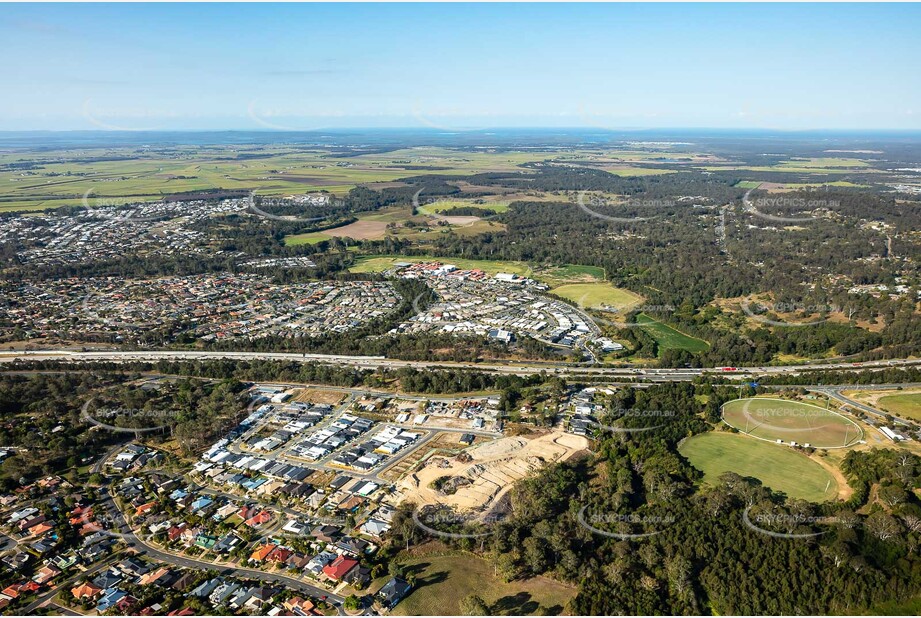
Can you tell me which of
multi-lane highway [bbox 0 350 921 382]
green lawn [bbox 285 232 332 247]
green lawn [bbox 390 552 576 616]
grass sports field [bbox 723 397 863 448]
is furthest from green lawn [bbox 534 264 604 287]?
green lawn [bbox 390 552 576 616]

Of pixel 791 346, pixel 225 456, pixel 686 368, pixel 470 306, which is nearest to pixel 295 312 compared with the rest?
pixel 470 306

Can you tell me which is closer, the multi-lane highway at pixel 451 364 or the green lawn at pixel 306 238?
the multi-lane highway at pixel 451 364

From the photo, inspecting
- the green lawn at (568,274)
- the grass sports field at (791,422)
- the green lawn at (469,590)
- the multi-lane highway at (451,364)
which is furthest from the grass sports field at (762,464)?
the green lawn at (568,274)

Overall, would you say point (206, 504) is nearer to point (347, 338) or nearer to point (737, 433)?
point (347, 338)

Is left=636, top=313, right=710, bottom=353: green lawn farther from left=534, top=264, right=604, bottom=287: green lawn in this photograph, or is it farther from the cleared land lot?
left=534, top=264, right=604, bottom=287: green lawn

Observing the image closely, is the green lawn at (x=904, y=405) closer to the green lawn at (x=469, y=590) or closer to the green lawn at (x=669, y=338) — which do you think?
the green lawn at (x=669, y=338)

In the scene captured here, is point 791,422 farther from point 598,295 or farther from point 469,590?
point 598,295
